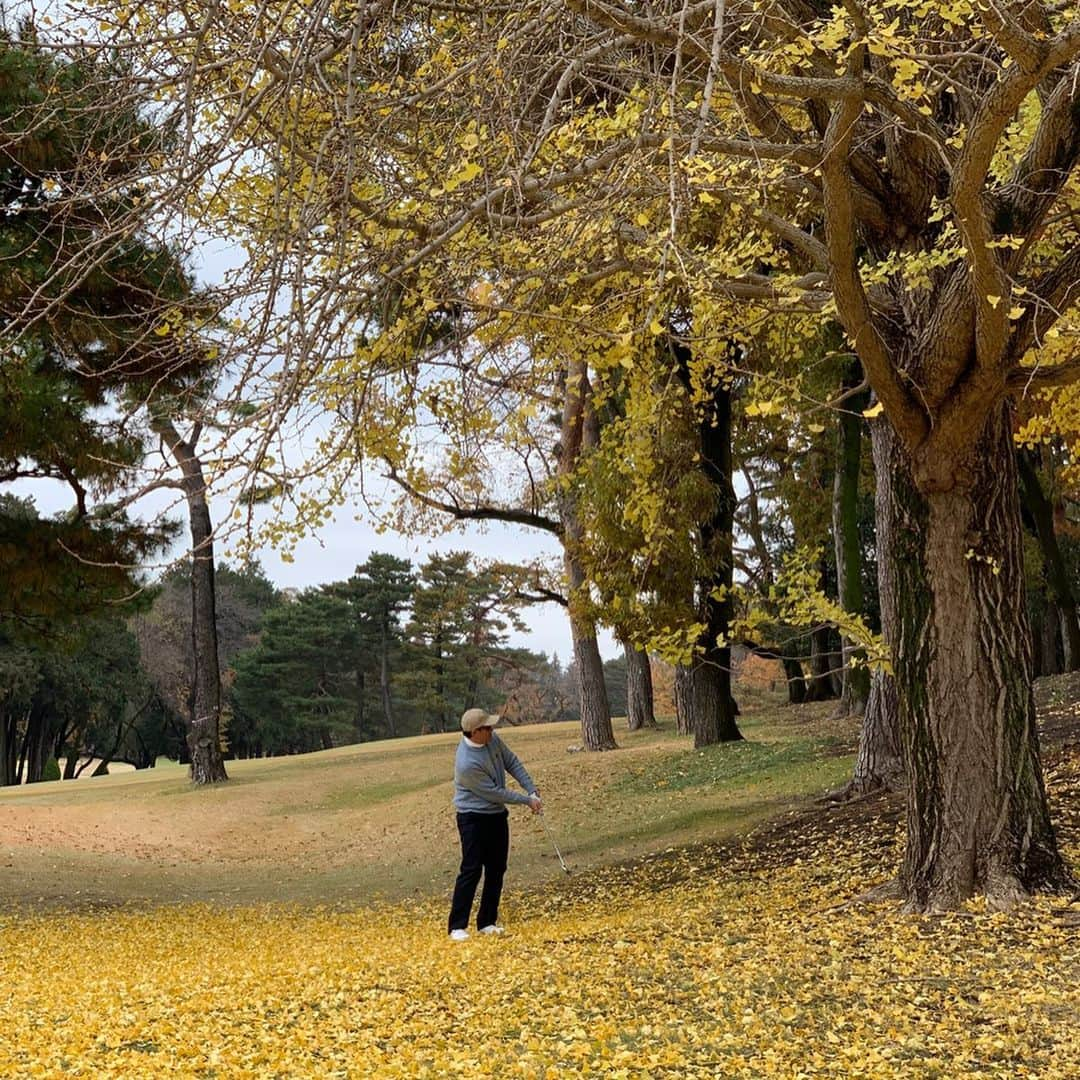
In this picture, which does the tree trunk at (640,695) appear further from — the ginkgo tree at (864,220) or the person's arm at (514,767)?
the ginkgo tree at (864,220)

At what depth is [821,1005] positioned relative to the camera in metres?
4.93

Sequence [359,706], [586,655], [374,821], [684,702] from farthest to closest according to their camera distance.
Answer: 1. [359,706]
2. [684,702]
3. [586,655]
4. [374,821]

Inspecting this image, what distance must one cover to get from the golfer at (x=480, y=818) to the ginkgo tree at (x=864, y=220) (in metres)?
2.18

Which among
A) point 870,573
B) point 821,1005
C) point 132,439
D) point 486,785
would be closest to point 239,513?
point 821,1005

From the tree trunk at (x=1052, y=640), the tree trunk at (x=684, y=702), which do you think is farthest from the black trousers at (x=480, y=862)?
the tree trunk at (x=1052, y=640)

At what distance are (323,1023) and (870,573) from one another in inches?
879

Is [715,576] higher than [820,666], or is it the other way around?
[715,576]

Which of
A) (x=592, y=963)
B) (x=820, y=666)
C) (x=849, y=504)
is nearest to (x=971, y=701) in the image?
(x=592, y=963)

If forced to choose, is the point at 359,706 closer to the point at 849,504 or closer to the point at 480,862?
the point at 849,504

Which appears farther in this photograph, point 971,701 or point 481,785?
point 481,785

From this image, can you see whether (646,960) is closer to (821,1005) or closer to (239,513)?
(821,1005)

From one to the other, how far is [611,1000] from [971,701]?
2.68 m

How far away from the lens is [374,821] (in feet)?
56.4

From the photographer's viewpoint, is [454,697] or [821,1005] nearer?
[821,1005]
